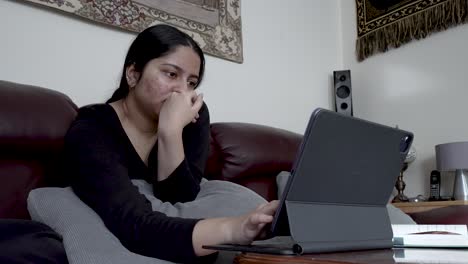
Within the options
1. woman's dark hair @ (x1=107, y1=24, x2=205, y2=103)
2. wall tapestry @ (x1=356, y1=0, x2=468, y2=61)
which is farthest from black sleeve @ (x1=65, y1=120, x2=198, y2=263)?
wall tapestry @ (x1=356, y1=0, x2=468, y2=61)

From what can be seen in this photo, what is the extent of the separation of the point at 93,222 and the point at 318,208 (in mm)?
448

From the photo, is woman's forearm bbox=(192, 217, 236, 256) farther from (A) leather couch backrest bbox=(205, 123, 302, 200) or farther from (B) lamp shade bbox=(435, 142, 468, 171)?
(B) lamp shade bbox=(435, 142, 468, 171)

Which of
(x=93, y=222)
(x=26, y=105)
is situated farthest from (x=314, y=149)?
(x=26, y=105)

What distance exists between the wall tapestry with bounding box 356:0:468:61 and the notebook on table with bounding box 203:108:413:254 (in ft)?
5.50

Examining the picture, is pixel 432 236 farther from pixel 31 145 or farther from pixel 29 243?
pixel 31 145

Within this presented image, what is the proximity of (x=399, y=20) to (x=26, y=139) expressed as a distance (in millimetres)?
1898

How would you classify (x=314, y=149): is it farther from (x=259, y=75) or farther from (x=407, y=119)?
(x=407, y=119)

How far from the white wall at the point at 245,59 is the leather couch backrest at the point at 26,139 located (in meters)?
0.34

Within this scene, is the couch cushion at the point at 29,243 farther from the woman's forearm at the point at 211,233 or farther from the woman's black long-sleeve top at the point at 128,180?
the woman's forearm at the point at 211,233

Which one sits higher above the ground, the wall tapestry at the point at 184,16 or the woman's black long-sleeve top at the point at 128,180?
the wall tapestry at the point at 184,16

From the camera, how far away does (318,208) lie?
60 cm

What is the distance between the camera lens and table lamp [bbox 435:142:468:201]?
1.88 meters

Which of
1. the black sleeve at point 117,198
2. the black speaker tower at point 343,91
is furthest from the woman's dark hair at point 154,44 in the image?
the black speaker tower at point 343,91

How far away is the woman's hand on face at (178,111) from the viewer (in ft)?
3.64
